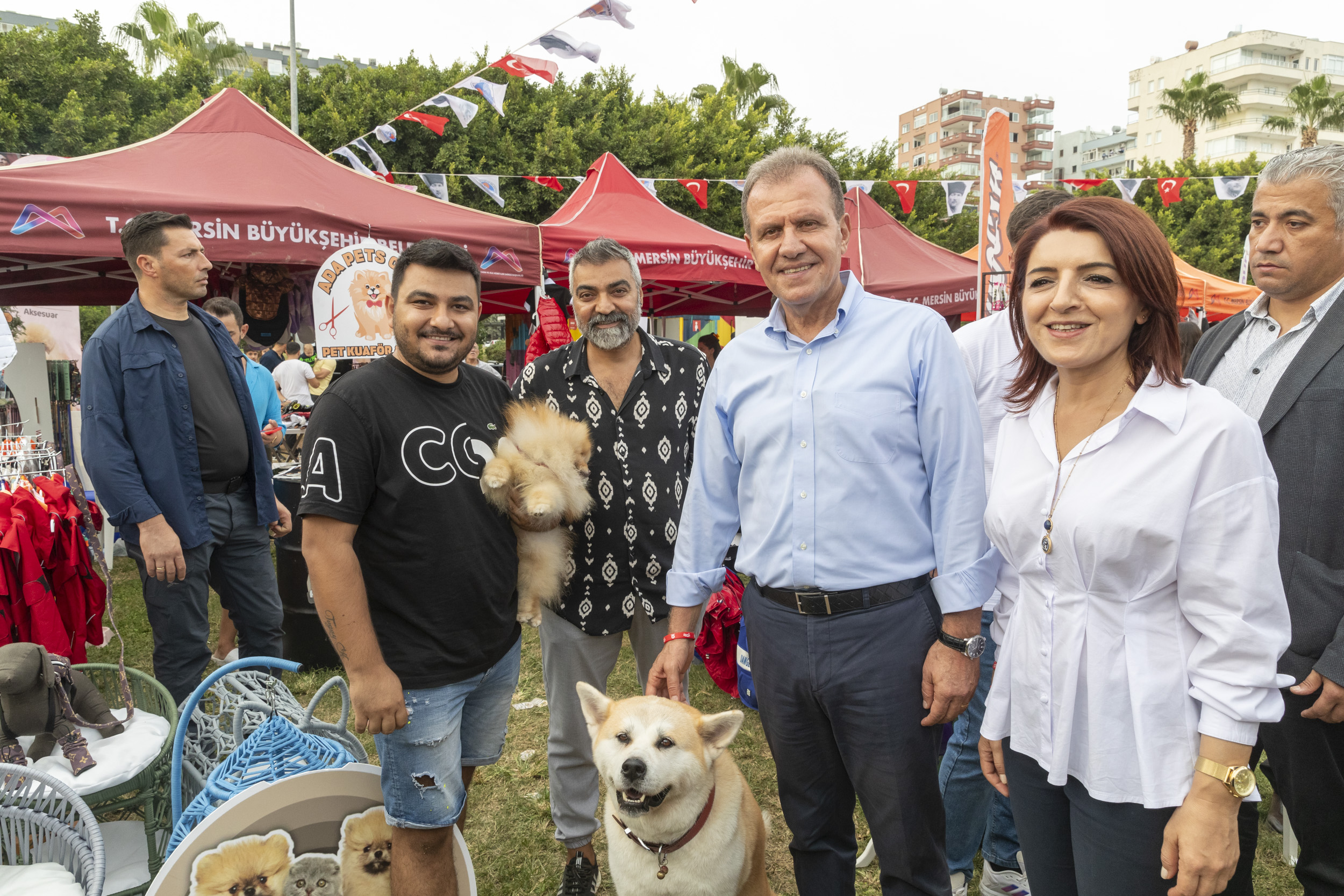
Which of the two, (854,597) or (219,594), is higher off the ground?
(854,597)

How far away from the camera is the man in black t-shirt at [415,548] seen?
1894 millimetres

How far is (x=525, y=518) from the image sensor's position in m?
2.27

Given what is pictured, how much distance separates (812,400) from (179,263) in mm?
3149

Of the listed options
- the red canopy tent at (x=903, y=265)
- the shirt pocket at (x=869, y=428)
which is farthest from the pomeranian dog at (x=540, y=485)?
the red canopy tent at (x=903, y=265)

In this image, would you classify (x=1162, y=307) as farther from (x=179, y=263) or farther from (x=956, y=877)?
(x=179, y=263)

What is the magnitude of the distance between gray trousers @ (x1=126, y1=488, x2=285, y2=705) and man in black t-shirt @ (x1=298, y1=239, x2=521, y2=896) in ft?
6.32

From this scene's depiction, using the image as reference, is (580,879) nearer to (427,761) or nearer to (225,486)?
(427,761)

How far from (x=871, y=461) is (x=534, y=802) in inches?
102

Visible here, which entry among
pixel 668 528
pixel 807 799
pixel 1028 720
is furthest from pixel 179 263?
pixel 1028 720

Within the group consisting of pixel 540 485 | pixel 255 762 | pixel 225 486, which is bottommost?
pixel 255 762

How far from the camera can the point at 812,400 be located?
1.96m

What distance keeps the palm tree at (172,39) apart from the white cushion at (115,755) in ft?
102

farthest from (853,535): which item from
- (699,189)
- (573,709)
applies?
(699,189)

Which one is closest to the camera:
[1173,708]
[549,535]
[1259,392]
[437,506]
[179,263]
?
[1173,708]
